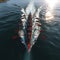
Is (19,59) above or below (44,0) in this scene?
below

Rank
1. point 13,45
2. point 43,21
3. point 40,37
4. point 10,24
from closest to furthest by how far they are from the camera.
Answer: point 13,45 → point 40,37 → point 10,24 → point 43,21

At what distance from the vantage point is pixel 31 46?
39.6 meters

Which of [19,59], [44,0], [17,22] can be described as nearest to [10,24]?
[17,22]

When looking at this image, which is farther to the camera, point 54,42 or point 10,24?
point 10,24

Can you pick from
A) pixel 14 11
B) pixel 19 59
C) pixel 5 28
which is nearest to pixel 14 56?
pixel 19 59

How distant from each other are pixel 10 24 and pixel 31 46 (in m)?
17.9

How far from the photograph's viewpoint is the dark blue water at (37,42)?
1453 inches

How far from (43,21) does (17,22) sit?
10.2 meters

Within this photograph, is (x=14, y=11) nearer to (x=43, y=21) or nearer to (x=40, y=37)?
(x=43, y=21)

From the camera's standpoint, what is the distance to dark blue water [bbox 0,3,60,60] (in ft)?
121

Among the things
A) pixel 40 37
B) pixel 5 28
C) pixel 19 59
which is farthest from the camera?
pixel 5 28

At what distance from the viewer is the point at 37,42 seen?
42.9 m

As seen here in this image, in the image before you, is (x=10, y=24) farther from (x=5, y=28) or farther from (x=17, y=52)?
(x=17, y=52)

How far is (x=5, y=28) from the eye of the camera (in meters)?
51.1
